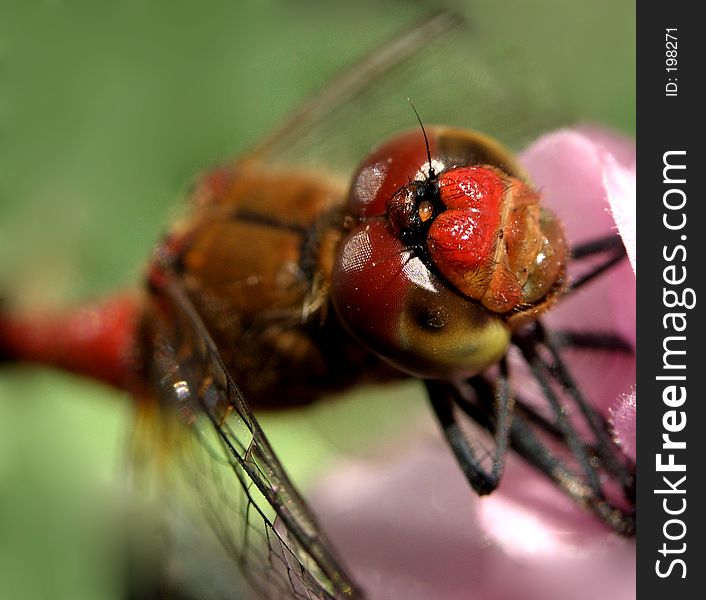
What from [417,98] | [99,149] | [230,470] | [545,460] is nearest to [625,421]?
[545,460]

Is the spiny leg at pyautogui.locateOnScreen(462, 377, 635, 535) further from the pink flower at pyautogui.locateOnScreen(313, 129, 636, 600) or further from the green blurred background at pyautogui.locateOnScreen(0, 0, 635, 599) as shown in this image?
the green blurred background at pyautogui.locateOnScreen(0, 0, 635, 599)

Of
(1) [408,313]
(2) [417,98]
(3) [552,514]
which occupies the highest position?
(2) [417,98]

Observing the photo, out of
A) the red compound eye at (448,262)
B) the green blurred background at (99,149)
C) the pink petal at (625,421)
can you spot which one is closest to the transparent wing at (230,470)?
the red compound eye at (448,262)

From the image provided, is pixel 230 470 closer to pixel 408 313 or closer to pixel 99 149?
pixel 408 313

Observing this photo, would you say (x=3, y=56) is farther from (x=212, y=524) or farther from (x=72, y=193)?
(x=212, y=524)

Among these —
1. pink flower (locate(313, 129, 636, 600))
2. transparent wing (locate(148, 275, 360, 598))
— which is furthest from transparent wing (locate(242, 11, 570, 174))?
transparent wing (locate(148, 275, 360, 598))

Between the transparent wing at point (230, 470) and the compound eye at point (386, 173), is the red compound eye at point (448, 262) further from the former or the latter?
the transparent wing at point (230, 470)
